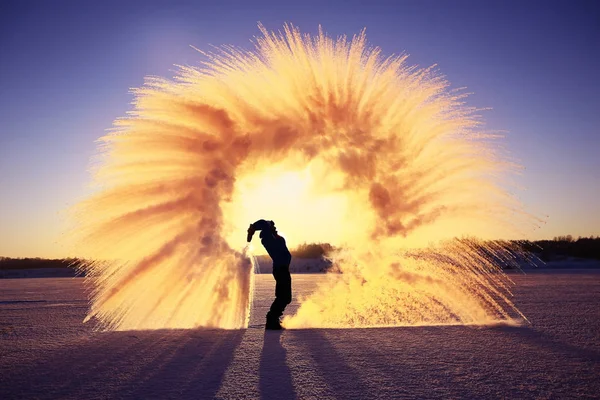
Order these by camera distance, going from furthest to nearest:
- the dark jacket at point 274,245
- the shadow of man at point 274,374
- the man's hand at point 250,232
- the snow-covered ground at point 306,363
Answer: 1. the dark jacket at point 274,245
2. the man's hand at point 250,232
3. the snow-covered ground at point 306,363
4. the shadow of man at point 274,374

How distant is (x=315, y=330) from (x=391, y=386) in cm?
354

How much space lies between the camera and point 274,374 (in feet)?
15.5

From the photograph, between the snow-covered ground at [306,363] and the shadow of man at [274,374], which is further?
the snow-covered ground at [306,363]

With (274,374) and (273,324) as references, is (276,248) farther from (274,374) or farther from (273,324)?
(274,374)

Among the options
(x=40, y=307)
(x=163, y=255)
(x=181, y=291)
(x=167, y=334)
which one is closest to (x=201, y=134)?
(x=163, y=255)

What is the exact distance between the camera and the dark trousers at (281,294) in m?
7.96

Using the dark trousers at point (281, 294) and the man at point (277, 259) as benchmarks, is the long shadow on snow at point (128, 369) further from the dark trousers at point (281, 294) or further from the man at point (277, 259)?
the man at point (277, 259)

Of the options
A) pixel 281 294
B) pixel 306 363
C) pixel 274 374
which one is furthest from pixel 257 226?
pixel 274 374

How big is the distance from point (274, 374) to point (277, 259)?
367 centimetres

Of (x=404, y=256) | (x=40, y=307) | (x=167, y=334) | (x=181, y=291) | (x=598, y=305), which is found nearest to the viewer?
(x=167, y=334)

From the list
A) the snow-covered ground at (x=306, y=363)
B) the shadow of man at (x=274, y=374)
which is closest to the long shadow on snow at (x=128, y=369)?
the snow-covered ground at (x=306, y=363)

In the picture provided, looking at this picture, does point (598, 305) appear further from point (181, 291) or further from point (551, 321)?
point (181, 291)

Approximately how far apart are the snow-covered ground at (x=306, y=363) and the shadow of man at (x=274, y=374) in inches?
0.4

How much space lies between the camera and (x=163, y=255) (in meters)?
8.74
